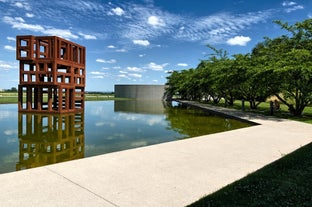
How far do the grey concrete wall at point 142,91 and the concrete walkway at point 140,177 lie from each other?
166 feet

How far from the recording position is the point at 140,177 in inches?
167

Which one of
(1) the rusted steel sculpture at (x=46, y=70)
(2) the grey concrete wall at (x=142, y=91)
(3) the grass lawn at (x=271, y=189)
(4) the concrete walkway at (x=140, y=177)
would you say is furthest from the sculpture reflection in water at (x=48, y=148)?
(2) the grey concrete wall at (x=142, y=91)

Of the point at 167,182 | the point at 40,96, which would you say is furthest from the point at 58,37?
the point at 167,182

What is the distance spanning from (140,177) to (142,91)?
53.2m

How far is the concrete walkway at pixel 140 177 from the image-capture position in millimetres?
3383

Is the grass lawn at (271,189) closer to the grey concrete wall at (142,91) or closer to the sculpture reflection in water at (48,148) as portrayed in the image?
the sculpture reflection in water at (48,148)

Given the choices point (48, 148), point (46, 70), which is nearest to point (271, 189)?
point (48, 148)

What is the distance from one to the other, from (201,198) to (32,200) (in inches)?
91.1

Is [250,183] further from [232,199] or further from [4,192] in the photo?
[4,192]

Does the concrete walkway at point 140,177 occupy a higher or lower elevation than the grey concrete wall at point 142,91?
lower

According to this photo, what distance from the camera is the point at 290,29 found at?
17312 millimetres

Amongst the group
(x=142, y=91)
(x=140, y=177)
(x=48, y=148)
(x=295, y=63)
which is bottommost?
(x=48, y=148)

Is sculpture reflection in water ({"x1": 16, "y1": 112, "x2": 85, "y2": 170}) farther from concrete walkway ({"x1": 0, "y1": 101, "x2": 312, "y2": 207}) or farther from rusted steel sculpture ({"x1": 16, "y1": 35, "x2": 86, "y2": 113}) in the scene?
rusted steel sculpture ({"x1": 16, "y1": 35, "x2": 86, "y2": 113})

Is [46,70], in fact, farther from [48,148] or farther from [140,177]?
[140,177]
